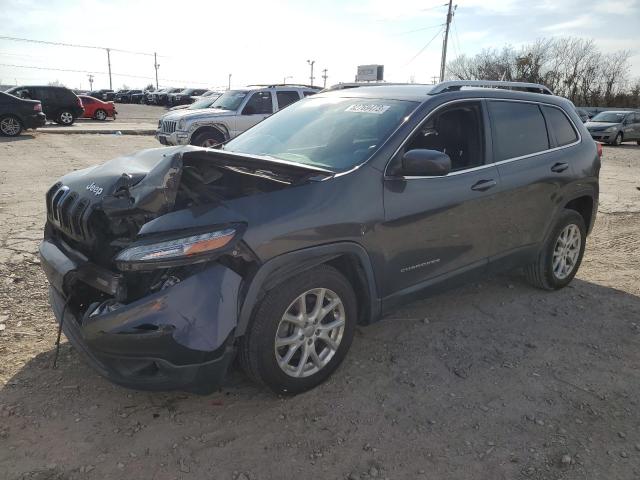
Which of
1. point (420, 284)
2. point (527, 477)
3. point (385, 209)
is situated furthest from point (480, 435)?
point (385, 209)

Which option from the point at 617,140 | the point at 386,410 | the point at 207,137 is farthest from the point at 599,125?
the point at 386,410

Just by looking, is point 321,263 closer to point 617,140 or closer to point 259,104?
point 259,104

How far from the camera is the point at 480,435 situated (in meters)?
2.73

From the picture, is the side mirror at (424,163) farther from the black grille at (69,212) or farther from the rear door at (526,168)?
the black grille at (69,212)

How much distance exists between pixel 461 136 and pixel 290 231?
1875mm

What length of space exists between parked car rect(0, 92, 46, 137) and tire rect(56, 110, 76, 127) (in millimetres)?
5476

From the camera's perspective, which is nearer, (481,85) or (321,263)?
(321,263)

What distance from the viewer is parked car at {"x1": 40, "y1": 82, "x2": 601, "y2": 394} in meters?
2.47

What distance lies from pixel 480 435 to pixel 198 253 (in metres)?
1.75

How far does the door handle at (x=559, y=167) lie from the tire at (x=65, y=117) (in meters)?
22.8

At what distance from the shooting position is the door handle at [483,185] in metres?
3.66

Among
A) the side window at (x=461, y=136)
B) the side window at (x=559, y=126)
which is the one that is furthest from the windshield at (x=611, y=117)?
the side window at (x=461, y=136)

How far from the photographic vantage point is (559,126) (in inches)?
180

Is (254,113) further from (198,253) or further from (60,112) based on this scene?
(60,112)
